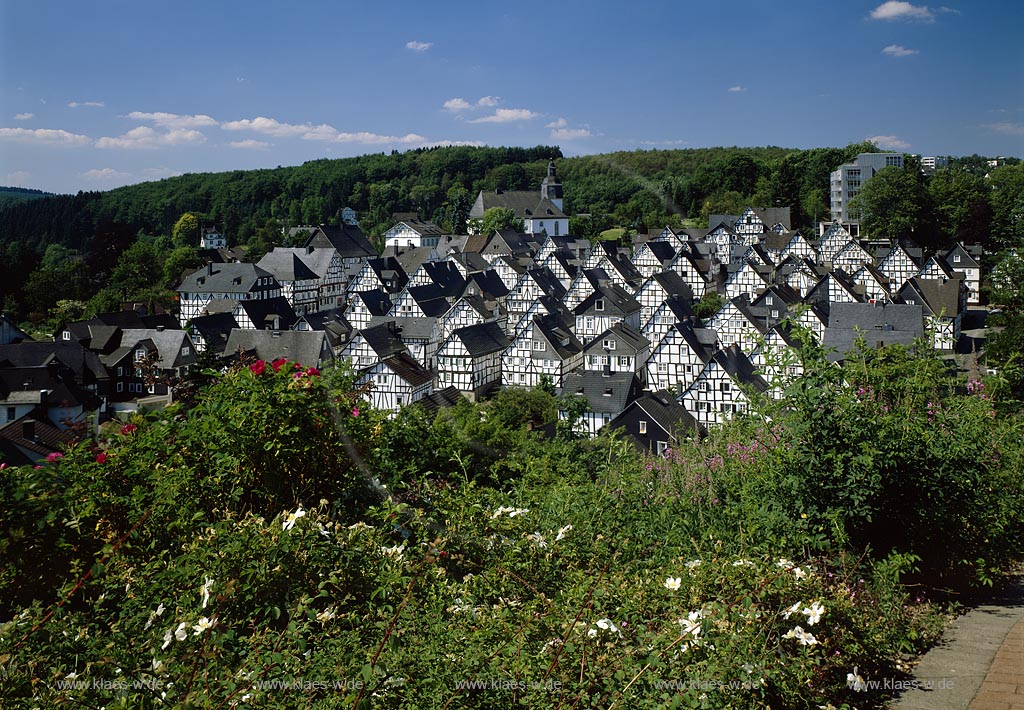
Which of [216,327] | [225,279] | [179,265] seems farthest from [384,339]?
[179,265]

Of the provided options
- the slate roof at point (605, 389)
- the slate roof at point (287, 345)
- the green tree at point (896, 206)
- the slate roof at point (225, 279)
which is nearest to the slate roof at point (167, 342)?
the slate roof at point (287, 345)

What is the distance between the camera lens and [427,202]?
11681cm

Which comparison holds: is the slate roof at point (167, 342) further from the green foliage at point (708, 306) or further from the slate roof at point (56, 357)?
the green foliage at point (708, 306)

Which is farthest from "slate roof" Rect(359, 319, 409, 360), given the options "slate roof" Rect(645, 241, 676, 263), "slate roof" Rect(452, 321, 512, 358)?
"slate roof" Rect(645, 241, 676, 263)

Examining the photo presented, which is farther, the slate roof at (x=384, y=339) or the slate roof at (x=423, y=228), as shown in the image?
the slate roof at (x=423, y=228)

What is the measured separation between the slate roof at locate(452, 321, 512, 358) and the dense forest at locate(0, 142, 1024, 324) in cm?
3168

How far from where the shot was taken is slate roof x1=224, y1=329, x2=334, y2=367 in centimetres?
3844

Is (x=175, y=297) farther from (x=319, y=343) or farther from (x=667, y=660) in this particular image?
(x=667, y=660)

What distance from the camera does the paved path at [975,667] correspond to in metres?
4.13

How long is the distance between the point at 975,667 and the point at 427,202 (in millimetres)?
115307

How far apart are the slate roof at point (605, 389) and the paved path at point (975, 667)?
23949 mm

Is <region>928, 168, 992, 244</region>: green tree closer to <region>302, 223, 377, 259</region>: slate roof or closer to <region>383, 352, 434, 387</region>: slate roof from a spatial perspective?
<region>302, 223, 377, 259</region>: slate roof

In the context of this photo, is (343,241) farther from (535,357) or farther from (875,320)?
(875,320)

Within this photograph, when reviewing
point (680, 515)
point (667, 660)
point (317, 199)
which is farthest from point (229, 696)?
point (317, 199)
